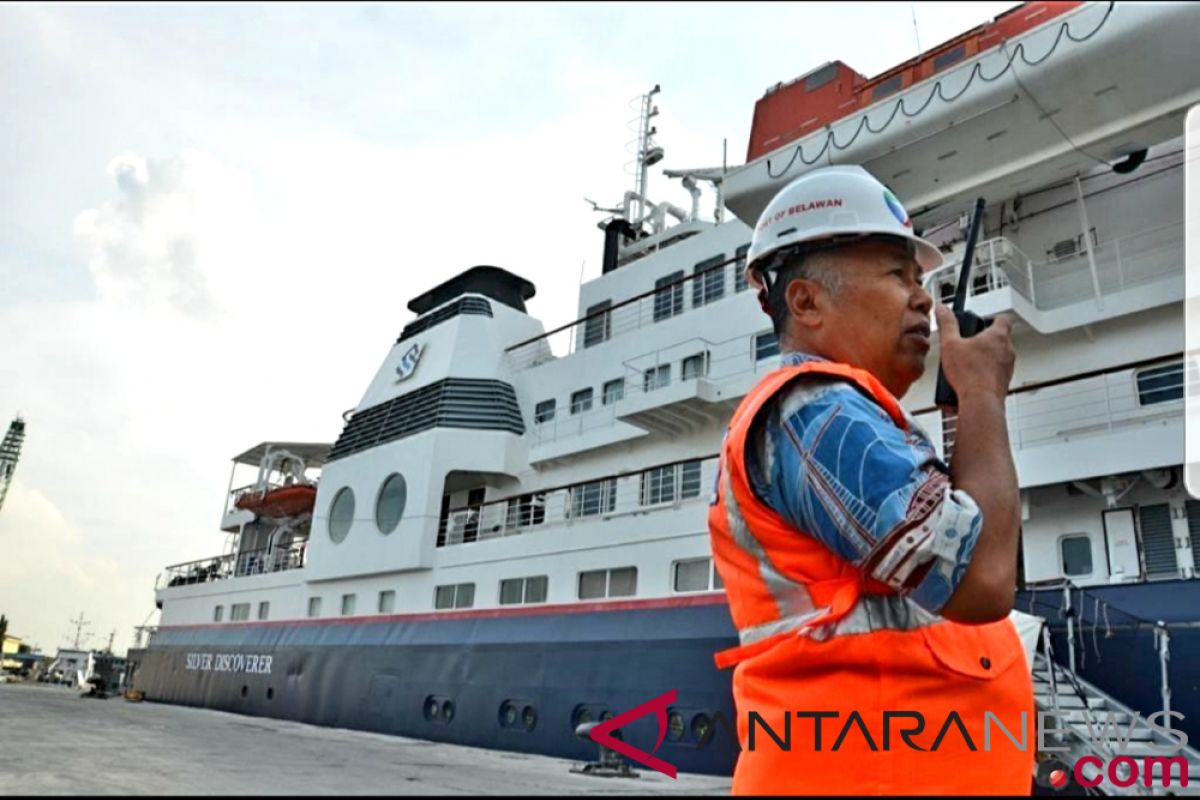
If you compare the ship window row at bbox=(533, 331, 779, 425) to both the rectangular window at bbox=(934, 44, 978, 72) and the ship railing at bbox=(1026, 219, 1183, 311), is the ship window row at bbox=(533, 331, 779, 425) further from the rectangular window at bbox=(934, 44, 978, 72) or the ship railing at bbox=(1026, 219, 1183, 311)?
the rectangular window at bbox=(934, 44, 978, 72)

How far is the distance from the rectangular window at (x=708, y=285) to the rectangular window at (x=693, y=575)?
4.95 m

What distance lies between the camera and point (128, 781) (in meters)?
5.97

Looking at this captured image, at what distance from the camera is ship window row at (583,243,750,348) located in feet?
44.0

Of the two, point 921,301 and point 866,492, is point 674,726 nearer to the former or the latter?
point 921,301

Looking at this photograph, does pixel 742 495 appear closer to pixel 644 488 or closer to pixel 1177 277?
pixel 1177 277

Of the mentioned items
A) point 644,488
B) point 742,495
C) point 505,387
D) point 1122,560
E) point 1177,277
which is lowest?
point 742,495

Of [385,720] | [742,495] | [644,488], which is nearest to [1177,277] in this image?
[644,488]

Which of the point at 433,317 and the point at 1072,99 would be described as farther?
the point at 433,317

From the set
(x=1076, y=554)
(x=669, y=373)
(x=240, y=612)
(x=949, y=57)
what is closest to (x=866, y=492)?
(x=1076, y=554)

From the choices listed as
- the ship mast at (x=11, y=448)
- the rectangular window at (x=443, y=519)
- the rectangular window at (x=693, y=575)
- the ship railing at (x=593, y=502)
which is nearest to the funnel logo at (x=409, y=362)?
the rectangular window at (x=443, y=519)

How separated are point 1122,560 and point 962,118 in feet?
15.9

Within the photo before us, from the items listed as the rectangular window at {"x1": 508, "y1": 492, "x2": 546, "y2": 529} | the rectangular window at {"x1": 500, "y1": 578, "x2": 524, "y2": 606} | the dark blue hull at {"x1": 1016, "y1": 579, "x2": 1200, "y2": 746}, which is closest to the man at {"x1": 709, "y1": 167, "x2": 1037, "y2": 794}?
the dark blue hull at {"x1": 1016, "y1": 579, "x2": 1200, "y2": 746}

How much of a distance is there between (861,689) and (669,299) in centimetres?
1390

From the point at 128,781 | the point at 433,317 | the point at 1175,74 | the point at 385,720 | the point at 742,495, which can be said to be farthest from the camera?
the point at 433,317
